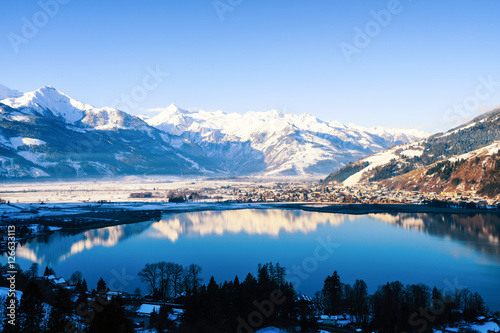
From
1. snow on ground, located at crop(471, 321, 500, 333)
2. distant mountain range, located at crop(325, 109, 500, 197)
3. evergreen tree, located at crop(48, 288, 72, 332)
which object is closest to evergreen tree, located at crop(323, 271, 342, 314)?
snow on ground, located at crop(471, 321, 500, 333)

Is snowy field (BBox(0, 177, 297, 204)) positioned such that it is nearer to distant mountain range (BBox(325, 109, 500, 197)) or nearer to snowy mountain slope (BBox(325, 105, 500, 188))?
snowy mountain slope (BBox(325, 105, 500, 188))

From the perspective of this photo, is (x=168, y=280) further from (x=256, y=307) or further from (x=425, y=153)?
(x=425, y=153)

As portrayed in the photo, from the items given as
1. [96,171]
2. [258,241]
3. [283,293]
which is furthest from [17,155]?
[283,293]

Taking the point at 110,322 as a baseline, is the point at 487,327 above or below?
below

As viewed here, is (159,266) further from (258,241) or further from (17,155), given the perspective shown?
(17,155)

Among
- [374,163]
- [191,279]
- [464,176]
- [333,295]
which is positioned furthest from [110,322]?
[374,163]
